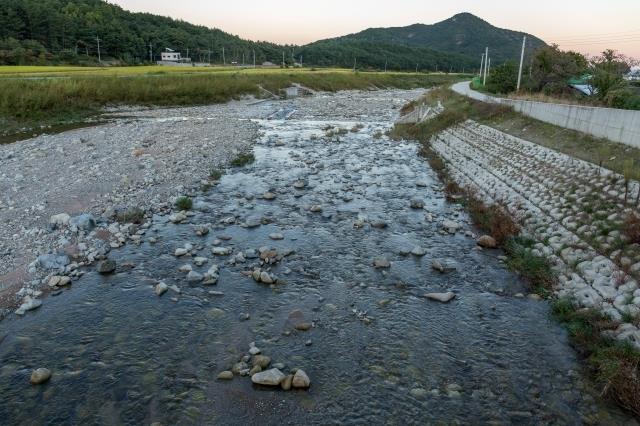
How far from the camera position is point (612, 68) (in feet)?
100

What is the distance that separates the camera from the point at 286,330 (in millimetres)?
8469

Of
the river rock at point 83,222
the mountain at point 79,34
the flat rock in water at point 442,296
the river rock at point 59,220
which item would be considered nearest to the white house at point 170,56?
the mountain at point 79,34

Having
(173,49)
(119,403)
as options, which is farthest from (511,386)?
(173,49)

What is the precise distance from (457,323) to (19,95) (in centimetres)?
3843

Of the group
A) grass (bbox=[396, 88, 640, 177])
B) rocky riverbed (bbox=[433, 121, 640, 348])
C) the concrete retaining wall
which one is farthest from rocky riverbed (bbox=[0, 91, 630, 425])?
the concrete retaining wall

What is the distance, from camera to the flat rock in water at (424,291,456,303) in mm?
9717

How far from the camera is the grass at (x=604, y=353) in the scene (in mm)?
6730

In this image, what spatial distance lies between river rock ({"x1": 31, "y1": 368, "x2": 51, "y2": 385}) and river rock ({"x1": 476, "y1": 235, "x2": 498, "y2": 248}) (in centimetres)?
1086

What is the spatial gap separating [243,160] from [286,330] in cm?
1565

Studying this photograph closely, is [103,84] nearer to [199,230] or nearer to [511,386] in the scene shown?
[199,230]

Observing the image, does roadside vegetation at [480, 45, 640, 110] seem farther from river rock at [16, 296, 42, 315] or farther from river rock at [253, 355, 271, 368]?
river rock at [16, 296, 42, 315]

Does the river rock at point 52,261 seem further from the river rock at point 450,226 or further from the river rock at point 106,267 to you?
the river rock at point 450,226

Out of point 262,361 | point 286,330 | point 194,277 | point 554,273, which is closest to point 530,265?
point 554,273

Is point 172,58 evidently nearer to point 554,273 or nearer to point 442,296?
point 442,296
